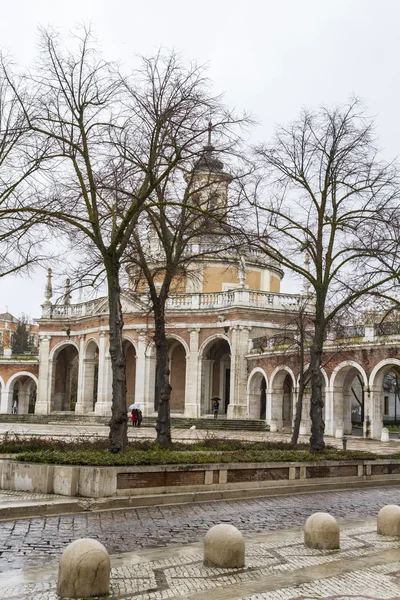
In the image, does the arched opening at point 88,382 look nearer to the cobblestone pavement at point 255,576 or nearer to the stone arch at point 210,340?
the stone arch at point 210,340

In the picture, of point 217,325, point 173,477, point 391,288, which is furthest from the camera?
point 217,325

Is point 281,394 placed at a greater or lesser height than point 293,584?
greater

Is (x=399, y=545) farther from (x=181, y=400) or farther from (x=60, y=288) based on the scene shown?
(x=181, y=400)

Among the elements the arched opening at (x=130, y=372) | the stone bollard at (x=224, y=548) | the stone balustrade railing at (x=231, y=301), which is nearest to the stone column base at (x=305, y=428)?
the stone balustrade railing at (x=231, y=301)

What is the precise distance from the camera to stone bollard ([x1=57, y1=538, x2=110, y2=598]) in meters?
6.94

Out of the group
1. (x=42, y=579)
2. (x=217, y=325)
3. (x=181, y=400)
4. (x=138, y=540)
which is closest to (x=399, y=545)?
(x=138, y=540)

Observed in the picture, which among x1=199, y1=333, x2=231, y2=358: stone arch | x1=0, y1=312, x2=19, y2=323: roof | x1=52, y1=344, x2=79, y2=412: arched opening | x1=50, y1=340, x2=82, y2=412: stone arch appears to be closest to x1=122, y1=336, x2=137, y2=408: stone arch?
x1=50, y1=340, x2=82, y2=412: stone arch

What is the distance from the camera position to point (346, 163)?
64.1 feet

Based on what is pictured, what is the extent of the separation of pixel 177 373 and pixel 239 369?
8.07 meters

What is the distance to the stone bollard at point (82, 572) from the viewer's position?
694 centimetres

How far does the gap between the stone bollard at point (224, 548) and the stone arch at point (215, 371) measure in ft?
121

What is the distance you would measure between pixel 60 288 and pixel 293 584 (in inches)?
478

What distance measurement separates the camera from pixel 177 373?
167ft

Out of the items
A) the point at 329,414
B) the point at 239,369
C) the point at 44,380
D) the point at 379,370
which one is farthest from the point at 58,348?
the point at 379,370
